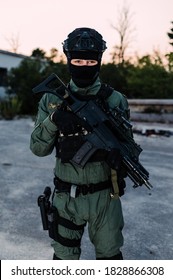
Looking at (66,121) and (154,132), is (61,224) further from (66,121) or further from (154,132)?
(154,132)

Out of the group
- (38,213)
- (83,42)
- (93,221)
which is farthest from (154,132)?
(83,42)

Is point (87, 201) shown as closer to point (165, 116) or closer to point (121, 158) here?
point (121, 158)

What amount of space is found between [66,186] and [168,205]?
268cm

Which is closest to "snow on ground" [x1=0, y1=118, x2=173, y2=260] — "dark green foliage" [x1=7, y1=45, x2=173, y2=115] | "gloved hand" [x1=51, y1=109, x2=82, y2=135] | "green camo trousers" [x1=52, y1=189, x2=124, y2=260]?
→ "green camo trousers" [x1=52, y1=189, x2=124, y2=260]

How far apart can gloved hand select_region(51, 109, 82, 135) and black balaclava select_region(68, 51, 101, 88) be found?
0.23 metres

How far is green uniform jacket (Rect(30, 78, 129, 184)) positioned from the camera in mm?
2129

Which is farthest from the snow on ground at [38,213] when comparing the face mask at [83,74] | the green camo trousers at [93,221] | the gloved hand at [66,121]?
the face mask at [83,74]

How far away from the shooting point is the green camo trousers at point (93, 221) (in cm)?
214

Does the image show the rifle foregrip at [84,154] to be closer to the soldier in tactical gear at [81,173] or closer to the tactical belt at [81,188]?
the soldier in tactical gear at [81,173]

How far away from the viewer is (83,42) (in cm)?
204

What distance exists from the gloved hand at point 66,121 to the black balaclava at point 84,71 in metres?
0.23

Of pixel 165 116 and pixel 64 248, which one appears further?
pixel 165 116
